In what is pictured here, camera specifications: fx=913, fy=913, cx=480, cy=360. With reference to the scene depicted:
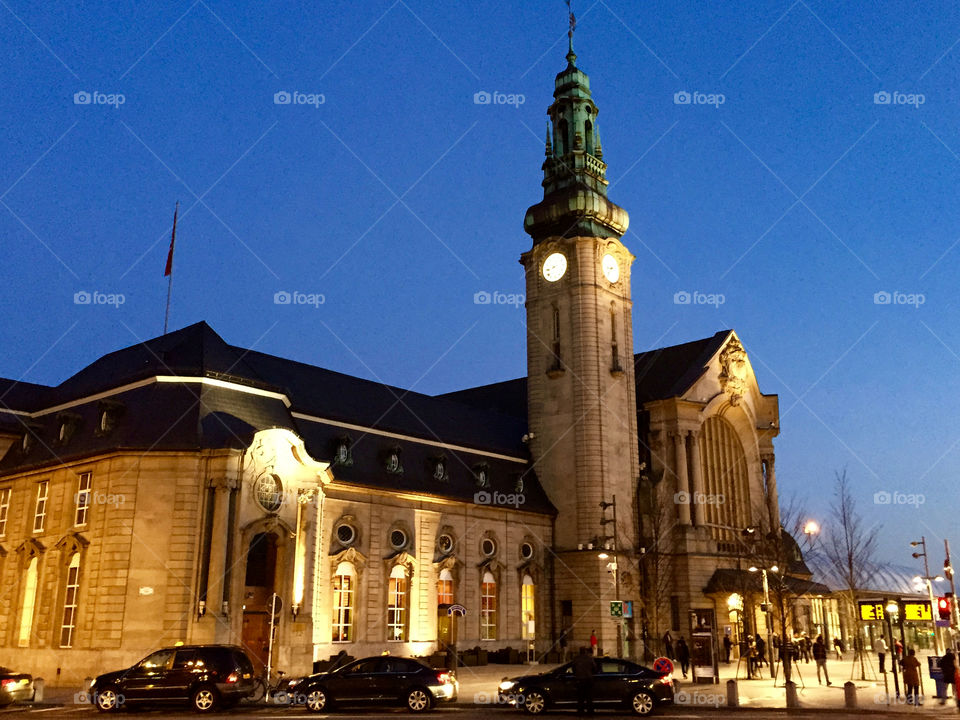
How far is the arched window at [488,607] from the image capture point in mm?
48688

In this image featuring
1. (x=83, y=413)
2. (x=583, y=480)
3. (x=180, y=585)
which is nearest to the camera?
(x=180, y=585)

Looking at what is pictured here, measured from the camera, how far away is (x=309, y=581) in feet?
122

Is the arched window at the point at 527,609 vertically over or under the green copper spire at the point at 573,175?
under

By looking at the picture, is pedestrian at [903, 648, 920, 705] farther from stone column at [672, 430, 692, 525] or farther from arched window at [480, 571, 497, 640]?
stone column at [672, 430, 692, 525]

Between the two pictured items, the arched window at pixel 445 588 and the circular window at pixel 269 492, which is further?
the arched window at pixel 445 588

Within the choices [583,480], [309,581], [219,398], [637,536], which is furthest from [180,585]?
[637,536]

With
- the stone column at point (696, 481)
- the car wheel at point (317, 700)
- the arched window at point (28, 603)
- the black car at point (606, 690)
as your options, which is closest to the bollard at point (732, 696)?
the black car at point (606, 690)

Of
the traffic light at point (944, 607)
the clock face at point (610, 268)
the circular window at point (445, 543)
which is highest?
the clock face at point (610, 268)

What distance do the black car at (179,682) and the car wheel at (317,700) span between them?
5.89 feet

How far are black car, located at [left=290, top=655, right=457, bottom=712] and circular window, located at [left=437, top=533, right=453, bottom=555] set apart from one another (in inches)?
843

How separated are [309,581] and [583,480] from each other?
20.8 meters

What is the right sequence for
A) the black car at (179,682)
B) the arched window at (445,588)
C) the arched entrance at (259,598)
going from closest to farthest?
the black car at (179,682) < the arched entrance at (259,598) < the arched window at (445,588)

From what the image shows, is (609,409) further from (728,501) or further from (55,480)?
(55,480)

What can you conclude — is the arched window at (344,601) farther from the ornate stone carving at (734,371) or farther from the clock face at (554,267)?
the ornate stone carving at (734,371)
